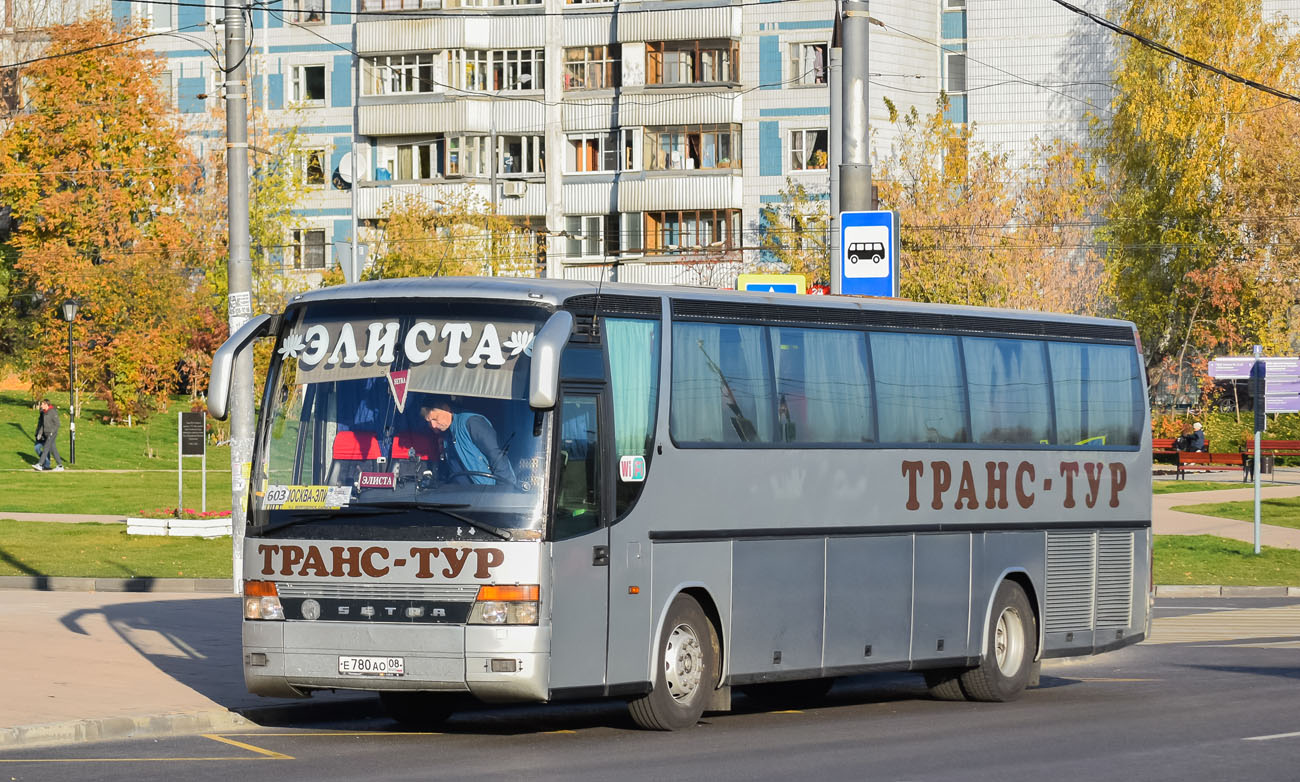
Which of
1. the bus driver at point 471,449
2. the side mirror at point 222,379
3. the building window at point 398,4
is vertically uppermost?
the building window at point 398,4

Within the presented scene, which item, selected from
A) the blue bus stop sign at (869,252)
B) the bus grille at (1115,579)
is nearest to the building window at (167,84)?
the blue bus stop sign at (869,252)

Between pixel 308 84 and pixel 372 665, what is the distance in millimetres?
66804

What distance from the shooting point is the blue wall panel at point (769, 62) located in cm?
7231

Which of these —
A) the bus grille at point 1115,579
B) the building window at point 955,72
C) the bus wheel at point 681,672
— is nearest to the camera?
the bus wheel at point 681,672

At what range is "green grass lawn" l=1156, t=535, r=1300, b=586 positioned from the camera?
3061cm

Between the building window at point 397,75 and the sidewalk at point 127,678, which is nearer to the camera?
the sidewalk at point 127,678

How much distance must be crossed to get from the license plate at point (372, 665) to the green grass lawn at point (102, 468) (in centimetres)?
2632

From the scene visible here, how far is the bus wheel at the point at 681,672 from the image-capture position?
45.8 ft

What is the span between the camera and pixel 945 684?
56.4 feet

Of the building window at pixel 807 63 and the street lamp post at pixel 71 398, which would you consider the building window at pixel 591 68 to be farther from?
the street lamp post at pixel 71 398

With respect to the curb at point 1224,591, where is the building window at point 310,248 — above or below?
above

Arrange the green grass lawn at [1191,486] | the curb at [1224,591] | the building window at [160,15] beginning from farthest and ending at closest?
the building window at [160,15], the green grass lawn at [1191,486], the curb at [1224,591]

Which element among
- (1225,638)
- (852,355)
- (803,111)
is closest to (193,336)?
(803,111)

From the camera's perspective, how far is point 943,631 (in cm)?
1652
